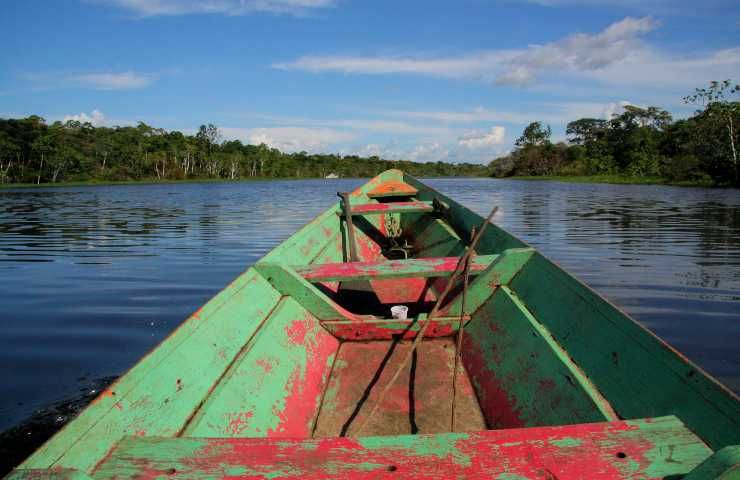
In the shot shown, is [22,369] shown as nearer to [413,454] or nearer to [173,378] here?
[173,378]

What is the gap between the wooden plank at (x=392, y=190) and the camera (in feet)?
28.3

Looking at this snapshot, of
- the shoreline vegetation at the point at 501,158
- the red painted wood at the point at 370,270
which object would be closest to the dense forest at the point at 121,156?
the shoreline vegetation at the point at 501,158

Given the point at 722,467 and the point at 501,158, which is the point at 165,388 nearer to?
the point at 722,467

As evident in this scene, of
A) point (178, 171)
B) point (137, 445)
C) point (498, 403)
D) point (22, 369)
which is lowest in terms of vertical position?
point (22, 369)

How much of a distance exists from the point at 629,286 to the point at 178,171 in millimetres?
72330

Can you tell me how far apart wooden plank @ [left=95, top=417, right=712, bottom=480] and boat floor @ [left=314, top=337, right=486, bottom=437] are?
1.07m

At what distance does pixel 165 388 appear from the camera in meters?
1.82

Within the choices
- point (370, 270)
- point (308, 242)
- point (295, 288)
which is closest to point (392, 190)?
point (308, 242)

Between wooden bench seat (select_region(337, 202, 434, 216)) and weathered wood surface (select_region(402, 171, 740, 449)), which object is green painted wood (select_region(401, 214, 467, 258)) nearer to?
wooden bench seat (select_region(337, 202, 434, 216))

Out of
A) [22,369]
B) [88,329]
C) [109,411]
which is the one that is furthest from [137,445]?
[88,329]

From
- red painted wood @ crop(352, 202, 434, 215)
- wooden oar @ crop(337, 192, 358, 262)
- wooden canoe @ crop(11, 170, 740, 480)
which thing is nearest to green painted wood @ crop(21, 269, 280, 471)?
wooden canoe @ crop(11, 170, 740, 480)

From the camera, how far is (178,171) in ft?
232

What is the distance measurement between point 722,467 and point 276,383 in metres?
1.90

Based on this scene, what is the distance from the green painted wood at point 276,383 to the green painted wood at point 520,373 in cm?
93
